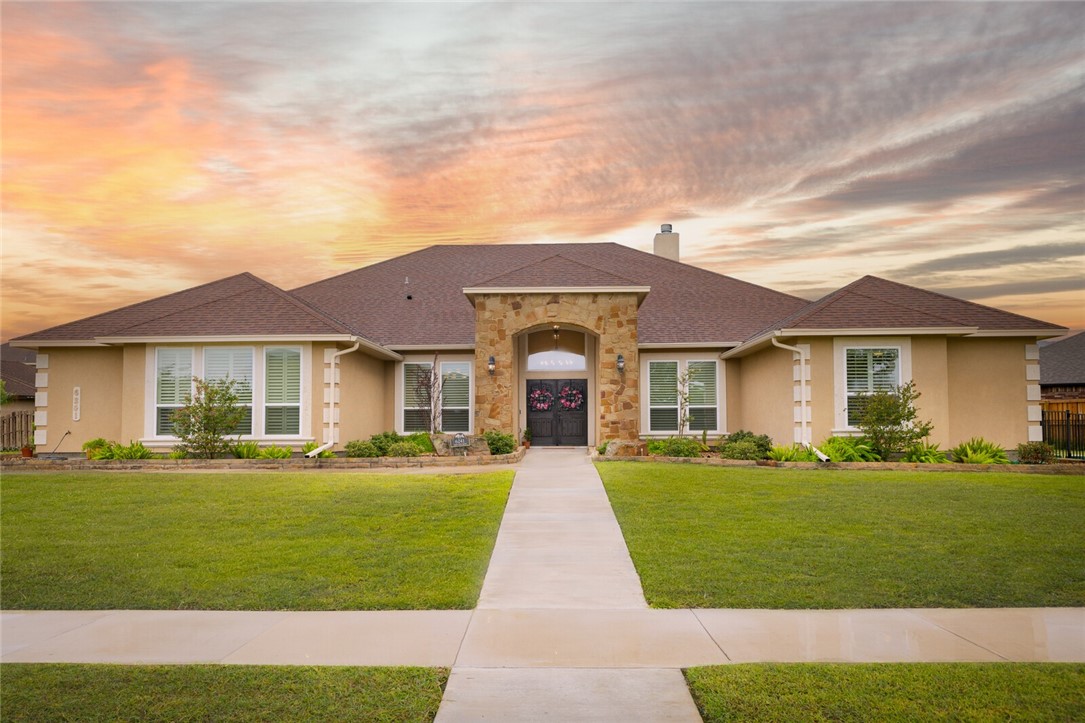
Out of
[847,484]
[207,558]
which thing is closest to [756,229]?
[847,484]

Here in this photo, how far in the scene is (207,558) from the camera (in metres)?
8.12

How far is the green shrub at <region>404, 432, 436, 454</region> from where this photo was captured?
18347 mm

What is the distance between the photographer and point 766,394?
739 inches

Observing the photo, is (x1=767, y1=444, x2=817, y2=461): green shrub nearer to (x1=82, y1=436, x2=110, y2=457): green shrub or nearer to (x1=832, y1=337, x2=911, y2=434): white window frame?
(x1=832, y1=337, x2=911, y2=434): white window frame

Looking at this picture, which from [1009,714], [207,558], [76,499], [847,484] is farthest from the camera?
[847,484]

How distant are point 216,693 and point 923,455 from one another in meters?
15.4

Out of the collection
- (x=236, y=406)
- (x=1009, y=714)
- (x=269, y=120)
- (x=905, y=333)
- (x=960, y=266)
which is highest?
(x=269, y=120)

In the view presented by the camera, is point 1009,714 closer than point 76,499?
Yes

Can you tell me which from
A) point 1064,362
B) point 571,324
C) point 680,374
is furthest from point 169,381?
point 1064,362

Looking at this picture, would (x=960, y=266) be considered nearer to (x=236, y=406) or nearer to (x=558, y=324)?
(x=558, y=324)

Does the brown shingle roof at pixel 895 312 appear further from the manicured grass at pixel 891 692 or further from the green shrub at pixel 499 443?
the manicured grass at pixel 891 692

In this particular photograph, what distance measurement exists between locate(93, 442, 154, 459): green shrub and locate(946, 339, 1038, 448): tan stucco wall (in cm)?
1916

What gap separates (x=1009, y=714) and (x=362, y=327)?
19.2m

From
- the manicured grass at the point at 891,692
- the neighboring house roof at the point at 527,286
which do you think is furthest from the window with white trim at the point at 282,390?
the manicured grass at the point at 891,692
